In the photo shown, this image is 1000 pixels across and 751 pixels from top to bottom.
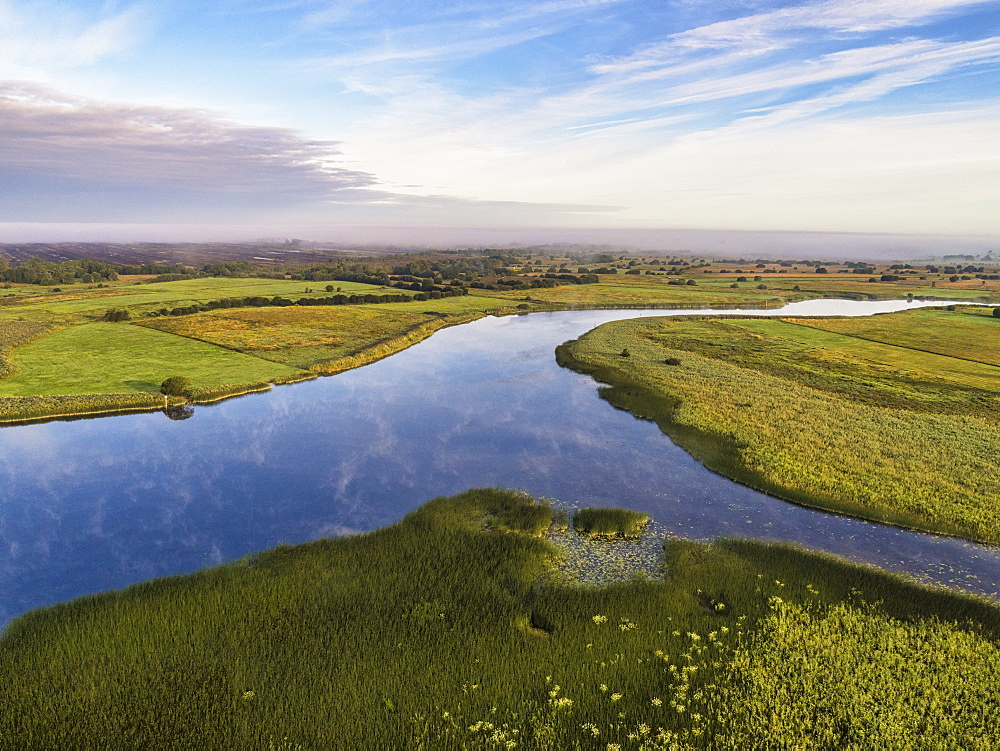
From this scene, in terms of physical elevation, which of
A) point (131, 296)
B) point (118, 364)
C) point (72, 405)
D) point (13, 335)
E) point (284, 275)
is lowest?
point (72, 405)

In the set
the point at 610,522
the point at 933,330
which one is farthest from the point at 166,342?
the point at 933,330

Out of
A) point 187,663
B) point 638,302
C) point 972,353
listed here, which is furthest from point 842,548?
point 638,302

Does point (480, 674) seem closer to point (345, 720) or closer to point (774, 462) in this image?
point (345, 720)

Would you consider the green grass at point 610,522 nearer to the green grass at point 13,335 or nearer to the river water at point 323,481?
the river water at point 323,481

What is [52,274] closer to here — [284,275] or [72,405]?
[284,275]

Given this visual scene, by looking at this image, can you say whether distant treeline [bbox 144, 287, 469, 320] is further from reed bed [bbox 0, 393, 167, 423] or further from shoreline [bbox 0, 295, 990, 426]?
reed bed [bbox 0, 393, 167, 423]
